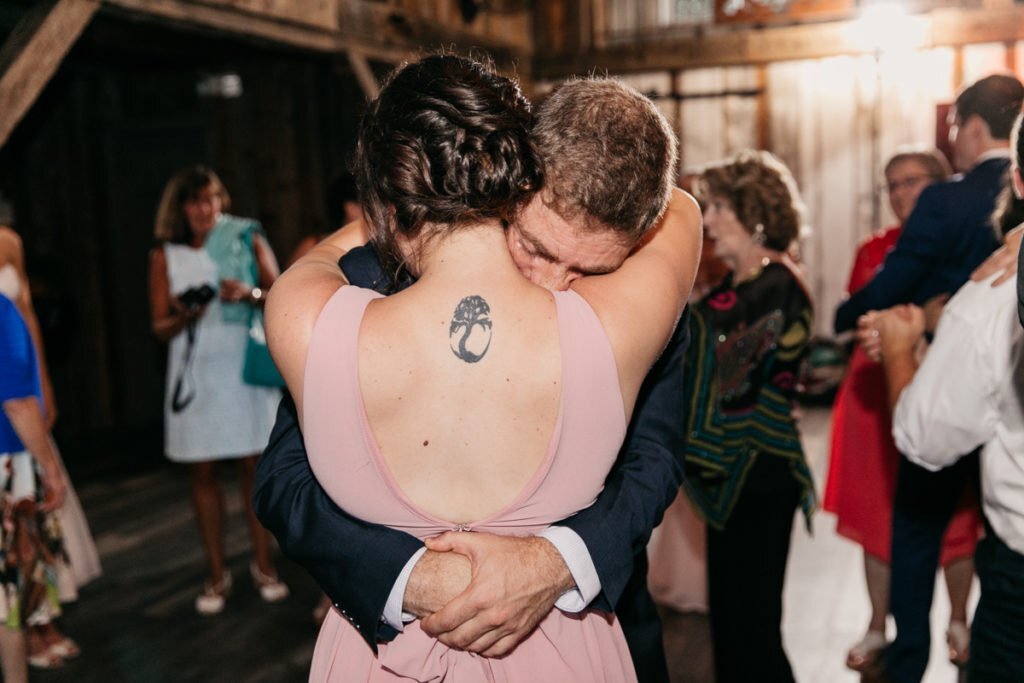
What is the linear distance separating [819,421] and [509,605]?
6798 millimetres

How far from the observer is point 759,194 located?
9.32 ft

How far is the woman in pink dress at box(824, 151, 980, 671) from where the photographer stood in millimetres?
3322

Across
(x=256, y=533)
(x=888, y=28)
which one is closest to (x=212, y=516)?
(x=256, y=533)

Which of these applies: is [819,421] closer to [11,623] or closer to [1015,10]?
[1015,10]

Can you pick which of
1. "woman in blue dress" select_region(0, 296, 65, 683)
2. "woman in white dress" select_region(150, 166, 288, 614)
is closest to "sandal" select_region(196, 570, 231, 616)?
"woman in white dress" select_region(150, 166, 288, 614)

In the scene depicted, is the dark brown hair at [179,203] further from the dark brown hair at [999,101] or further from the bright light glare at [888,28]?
the bright light glare at [888,28]

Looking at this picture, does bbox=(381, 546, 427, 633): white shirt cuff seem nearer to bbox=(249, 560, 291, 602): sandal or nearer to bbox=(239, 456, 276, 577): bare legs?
bbox=(239, 456, 276, 577): bare legs

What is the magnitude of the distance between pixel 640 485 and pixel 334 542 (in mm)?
459

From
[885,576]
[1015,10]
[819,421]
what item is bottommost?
[819,421]

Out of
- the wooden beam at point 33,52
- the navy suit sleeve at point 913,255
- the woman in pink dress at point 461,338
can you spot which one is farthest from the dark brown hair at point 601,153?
the wooden beam at point 33,52

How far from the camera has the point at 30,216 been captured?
751cm

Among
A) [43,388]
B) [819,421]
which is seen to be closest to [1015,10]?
[819,421]

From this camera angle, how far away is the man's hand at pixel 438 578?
126 cm

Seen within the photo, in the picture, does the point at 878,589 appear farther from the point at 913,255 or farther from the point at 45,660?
the point at 45,660
